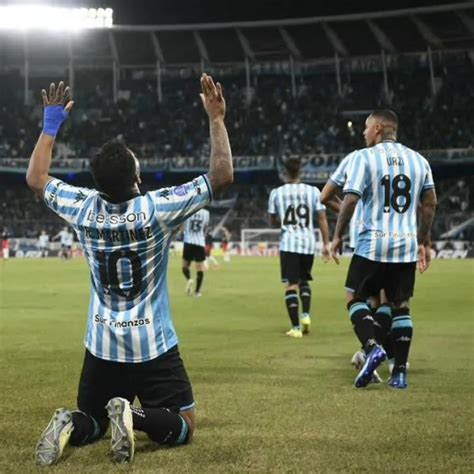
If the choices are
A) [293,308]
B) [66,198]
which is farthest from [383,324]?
[66,198]

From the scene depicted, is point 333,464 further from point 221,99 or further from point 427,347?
point 427,347

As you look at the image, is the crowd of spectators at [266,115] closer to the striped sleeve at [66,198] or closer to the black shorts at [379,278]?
the black shorts at [379,278]

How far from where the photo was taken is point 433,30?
47688 mm

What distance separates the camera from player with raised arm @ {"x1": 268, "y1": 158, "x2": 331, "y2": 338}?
10.4m

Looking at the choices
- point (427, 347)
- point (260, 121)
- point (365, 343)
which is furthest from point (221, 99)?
point (260, 121)

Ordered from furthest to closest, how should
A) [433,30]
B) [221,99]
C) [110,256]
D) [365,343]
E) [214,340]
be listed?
1. [433,30]
2. [214,340]
3. [365,343]
4. [110,256]
5. [221,99]

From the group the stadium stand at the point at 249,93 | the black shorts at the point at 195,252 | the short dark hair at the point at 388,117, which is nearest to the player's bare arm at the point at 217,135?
the short dark hair at the point at 388,117

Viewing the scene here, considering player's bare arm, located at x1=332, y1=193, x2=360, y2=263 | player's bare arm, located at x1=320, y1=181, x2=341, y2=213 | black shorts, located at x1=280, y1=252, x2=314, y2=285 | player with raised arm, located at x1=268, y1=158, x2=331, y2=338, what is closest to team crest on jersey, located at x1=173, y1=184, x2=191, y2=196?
player's bare arm, located at x1=332, y1=193, x2=360, y2=263

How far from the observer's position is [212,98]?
397cm

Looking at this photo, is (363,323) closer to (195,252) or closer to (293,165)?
(293,165)

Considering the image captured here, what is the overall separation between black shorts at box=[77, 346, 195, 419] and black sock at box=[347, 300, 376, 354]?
7.45 ft

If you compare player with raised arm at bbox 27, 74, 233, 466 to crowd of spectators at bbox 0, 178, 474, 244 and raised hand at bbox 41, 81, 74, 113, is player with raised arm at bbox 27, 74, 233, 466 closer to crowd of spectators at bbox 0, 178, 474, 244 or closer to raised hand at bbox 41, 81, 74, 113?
raised hand at bbox 41, 81, 74, 113

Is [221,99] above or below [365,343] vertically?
above

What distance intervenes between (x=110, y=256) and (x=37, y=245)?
133ft
